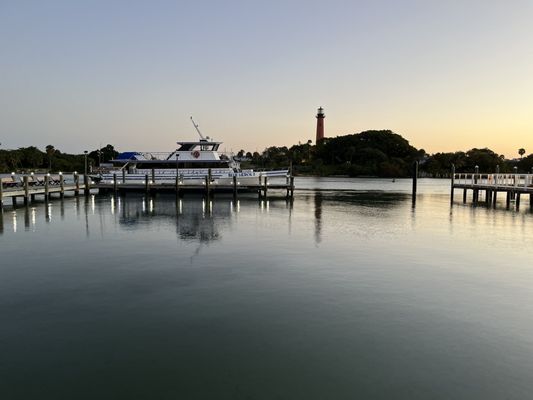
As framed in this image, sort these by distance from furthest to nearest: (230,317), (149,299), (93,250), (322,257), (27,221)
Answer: (27,221) → (93,250) → (322,257) → (149,299) → (230,317)

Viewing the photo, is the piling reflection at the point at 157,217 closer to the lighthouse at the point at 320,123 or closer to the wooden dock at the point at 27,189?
the wooden dock at the point at 27,189

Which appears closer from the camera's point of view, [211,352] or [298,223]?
[211,352]

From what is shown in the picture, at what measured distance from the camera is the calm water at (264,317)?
6.89m

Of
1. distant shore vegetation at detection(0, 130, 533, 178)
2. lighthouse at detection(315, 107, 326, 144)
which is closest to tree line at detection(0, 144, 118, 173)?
distant shore vegetation at detection(0, 130, 533, 178)

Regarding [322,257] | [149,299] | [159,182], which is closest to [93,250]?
[149,299]

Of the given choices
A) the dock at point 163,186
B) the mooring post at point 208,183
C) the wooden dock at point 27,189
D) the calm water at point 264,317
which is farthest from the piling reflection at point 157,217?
the dock at point 163,186

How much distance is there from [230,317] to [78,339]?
317 centimetres

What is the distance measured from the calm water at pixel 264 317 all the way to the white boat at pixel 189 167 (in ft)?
93.0

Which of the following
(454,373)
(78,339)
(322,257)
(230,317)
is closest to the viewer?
(454,373)

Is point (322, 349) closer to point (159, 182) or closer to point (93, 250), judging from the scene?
point (93, 250)

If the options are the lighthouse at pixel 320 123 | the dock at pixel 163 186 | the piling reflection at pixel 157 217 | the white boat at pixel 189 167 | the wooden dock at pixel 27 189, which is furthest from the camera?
the lighthouse at pixel 320 123

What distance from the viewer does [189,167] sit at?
164ft

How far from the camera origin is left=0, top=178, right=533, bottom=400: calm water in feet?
22.6

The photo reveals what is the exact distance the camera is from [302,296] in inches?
450
